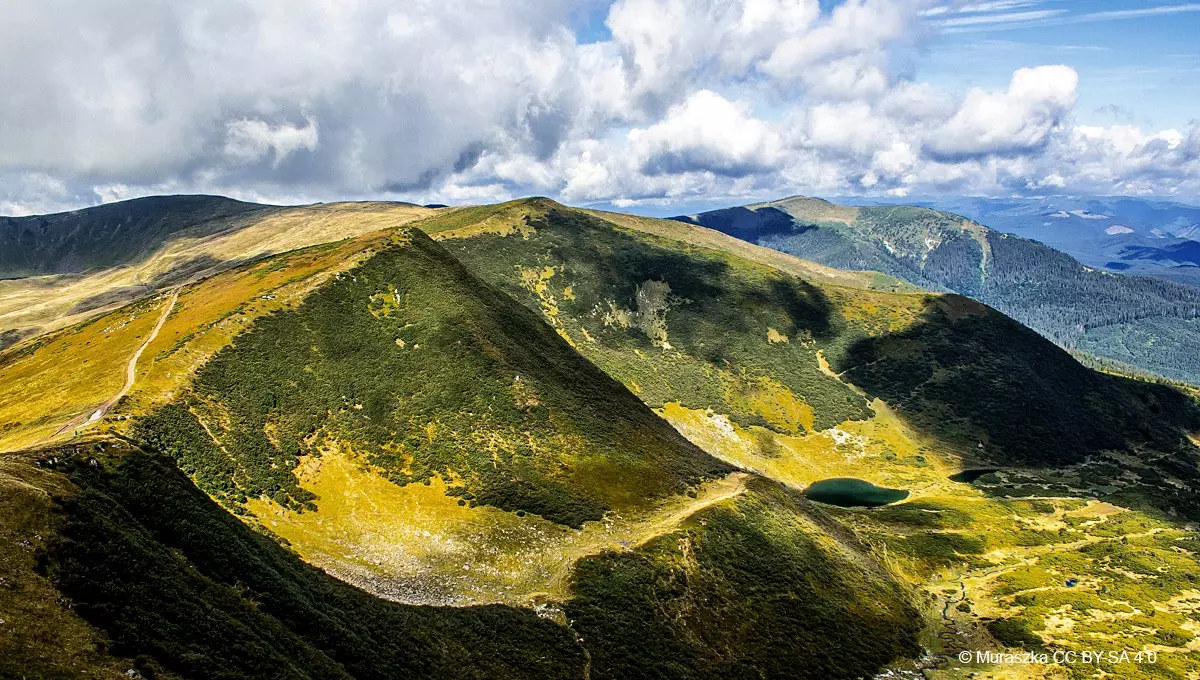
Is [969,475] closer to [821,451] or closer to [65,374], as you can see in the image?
[821,451]

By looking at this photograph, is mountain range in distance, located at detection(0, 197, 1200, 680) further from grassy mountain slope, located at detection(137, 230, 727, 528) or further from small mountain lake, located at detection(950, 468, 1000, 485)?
small mountain lake, located at detection(950, 468, 1000, 485)

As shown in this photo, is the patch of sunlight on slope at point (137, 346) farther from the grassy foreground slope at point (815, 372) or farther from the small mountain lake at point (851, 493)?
the small mountain lake at point (851, 493)

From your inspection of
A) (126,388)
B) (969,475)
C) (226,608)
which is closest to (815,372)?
(969,475)

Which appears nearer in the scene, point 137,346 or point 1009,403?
point 137,346

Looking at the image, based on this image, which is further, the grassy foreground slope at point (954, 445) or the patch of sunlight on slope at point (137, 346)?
the grassy foreground slope at point (954, 445)

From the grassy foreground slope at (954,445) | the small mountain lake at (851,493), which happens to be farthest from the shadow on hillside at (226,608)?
the small mountain lake at (851,493)

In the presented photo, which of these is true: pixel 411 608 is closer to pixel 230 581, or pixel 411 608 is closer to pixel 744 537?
pixel 230 581
